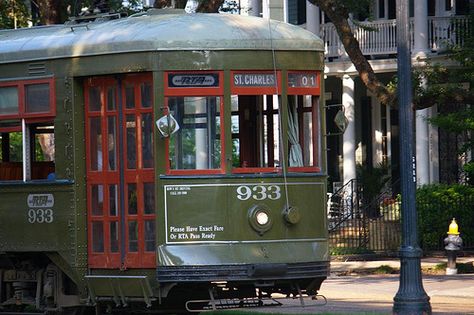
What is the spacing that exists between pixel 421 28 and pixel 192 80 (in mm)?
18461

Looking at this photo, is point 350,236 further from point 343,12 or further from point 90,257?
point 90,257

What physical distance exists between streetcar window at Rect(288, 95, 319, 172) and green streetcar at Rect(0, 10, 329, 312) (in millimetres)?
14

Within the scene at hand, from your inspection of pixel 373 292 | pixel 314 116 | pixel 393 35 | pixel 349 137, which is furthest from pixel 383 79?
pixel 314 116

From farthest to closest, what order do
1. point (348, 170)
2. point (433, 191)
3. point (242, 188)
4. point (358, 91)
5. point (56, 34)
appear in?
point (358, 91)
point (348, 170)
point (433, 191)
point (56, 34)
point (242, 188)

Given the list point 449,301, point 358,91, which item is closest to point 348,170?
point 358,91

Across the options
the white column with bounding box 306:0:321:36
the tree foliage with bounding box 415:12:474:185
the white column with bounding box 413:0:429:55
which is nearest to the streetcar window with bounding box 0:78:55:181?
the tree foliage with bounding box 415:12:474:185

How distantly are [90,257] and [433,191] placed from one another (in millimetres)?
15101

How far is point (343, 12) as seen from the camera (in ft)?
81.5

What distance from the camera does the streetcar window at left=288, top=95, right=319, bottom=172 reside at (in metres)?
14.0

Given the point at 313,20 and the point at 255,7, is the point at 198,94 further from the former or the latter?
the point at 255,7

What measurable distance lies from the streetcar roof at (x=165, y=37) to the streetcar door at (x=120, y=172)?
15.3 inches

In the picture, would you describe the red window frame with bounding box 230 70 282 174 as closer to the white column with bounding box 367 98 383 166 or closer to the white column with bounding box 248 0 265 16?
the white column with bounding box 248 0 265 16

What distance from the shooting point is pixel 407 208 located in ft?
48.3

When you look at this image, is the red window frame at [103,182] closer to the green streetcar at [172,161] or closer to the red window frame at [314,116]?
the green streetcar at [172,161]
